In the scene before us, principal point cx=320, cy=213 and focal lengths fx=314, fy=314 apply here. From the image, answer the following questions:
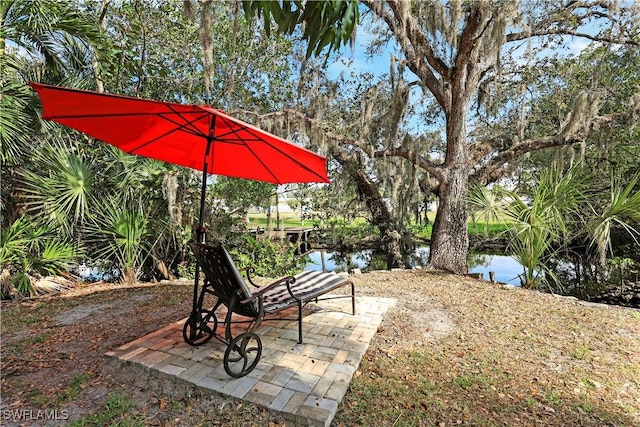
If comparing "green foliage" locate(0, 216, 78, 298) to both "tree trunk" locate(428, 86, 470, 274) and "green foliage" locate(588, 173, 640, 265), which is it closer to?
"tree trunk" locate(428, 86, 470, 274)

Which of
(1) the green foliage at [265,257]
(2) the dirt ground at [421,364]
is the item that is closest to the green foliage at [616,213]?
(2) the dirt ground at [421,364]

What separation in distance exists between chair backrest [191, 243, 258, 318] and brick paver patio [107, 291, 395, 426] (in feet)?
1.38

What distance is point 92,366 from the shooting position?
2.29 metres

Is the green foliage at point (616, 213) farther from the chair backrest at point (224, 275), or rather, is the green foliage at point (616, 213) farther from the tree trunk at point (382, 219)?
the chair backrest at point (224, 275)

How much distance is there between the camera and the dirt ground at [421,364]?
6.19ft

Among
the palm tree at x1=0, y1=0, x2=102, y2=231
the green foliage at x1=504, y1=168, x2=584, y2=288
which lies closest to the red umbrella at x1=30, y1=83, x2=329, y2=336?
the palm tree at x1=0, y1=0, x2=102, y2=231

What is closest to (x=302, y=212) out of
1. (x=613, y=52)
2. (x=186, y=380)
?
(x=186, y=380)

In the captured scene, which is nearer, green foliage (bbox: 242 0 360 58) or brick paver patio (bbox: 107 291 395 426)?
green foliage (bbox: 242 0 360 58)

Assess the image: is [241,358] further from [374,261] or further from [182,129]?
[374,261]

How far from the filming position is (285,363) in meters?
2.27

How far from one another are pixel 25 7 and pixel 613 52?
1098 centimetres

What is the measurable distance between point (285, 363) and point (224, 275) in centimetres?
78

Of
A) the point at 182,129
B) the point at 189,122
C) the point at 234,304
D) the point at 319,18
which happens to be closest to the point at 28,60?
the point at 182,129

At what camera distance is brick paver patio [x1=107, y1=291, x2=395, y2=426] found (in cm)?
187
